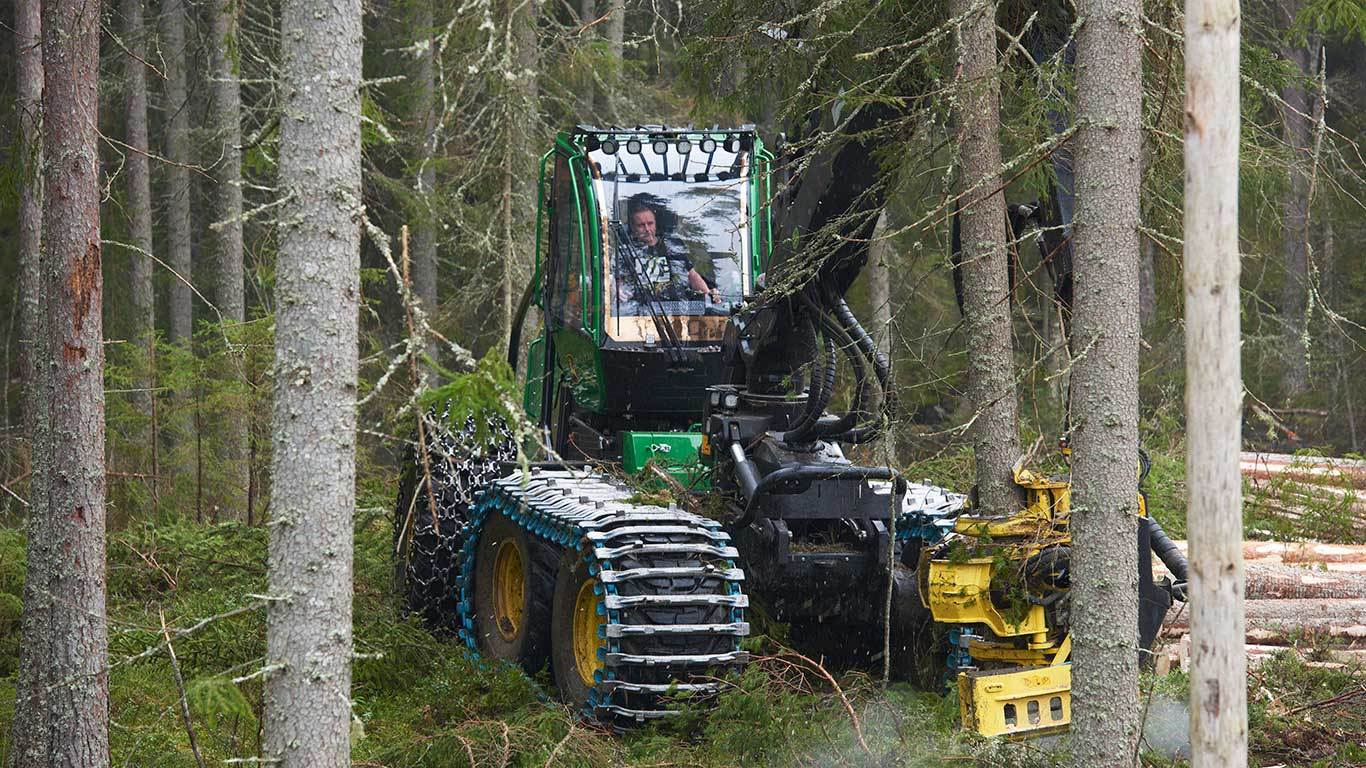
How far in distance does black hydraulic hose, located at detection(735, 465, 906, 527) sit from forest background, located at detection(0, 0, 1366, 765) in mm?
337

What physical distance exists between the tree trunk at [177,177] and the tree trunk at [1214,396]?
49.2 ft

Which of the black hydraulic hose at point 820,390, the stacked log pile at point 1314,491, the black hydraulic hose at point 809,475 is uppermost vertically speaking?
the black hydraulic hose at point 820,390

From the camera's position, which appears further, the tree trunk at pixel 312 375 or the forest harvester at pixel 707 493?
the forest harvester at pixel 707 493

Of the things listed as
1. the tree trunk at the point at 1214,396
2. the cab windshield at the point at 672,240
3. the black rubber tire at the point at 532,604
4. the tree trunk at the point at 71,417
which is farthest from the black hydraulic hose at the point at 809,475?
the tree trunk at the point at 71,417

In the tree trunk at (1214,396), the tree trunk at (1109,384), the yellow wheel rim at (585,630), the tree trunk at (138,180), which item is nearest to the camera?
the tree trunk at (1214,396)

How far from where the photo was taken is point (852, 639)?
812cm

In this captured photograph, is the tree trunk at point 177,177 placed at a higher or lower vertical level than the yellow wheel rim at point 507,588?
higher

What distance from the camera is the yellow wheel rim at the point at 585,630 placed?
7.70 metres

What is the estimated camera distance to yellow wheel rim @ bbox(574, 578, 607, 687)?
7.70 m

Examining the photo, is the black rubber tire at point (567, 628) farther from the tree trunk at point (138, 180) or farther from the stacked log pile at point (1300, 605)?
the tree trunk at point (138, 180)

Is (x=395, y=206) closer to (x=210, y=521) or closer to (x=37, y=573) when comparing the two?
(x=210, y=521)

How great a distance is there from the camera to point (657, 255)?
31.5ft

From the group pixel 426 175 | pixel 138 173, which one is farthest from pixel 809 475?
pixel 426 175

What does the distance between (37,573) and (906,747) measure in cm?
418
